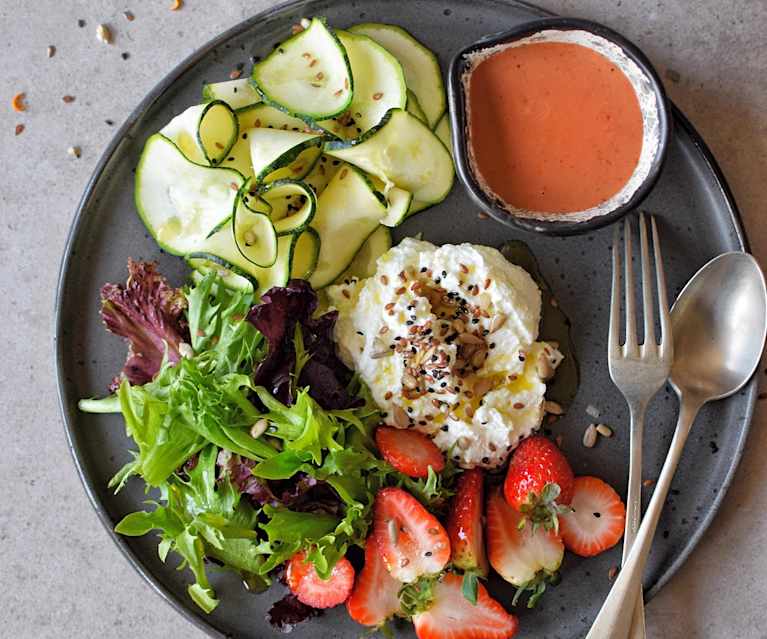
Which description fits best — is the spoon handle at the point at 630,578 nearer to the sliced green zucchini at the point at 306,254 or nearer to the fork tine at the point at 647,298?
the fork tine at the point at 647,298

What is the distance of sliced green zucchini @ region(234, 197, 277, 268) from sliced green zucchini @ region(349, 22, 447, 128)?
539mm

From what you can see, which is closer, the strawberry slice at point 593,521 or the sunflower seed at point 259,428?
the sunflower seed at point 259,428

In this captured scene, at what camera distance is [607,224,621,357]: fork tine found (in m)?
2.14

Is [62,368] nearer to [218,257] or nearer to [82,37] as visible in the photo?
[218,257]

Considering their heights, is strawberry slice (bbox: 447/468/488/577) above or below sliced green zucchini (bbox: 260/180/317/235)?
below

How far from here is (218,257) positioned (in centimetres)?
217

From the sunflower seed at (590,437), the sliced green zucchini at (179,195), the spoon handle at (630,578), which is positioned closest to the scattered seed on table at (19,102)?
the sliced green zucchini at (179,195)

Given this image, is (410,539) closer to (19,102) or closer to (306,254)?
(306,254)

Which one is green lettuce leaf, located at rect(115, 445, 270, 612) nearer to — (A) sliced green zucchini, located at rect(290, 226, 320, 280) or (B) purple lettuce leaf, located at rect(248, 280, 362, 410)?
(B) purple lettuce leaf, located at rect(248, 280, 362, 410)

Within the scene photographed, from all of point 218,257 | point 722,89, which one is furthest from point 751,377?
point 218,257

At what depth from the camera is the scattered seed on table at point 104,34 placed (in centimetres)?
237

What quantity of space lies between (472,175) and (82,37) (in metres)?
1.27

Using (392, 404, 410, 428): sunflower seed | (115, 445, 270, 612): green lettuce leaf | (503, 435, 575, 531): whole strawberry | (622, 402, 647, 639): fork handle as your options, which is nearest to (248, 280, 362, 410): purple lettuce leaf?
(392, 404, 410, 428): sunflower seed

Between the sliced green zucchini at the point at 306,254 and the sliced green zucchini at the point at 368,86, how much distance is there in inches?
11.4
